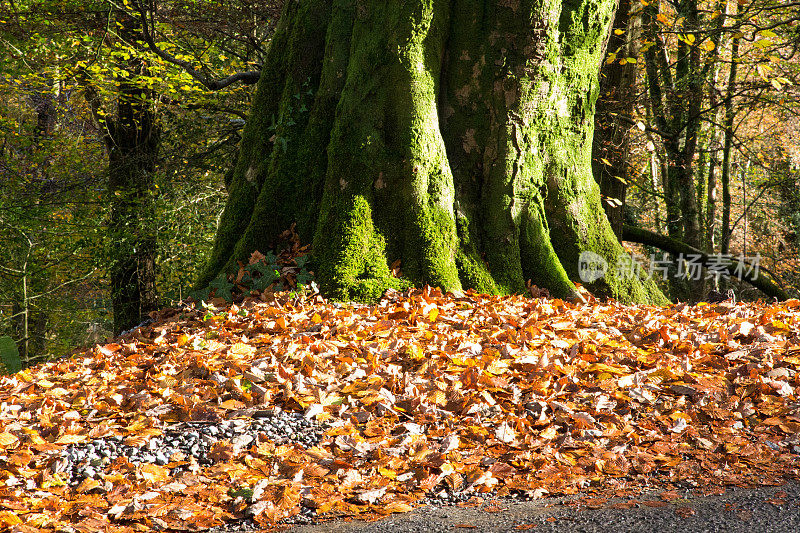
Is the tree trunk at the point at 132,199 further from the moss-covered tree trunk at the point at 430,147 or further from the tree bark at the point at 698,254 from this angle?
the tree bark at the point at 698,254

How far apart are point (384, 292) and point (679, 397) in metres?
2.25

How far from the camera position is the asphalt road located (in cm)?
214

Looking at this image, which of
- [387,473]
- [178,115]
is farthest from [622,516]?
[178,115]

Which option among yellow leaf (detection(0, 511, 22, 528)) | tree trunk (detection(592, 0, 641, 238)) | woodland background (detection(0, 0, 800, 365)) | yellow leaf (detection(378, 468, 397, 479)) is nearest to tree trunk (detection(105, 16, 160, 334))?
woodland background (detection(0, 0, 800, 365))

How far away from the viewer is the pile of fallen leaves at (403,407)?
8.29 feet

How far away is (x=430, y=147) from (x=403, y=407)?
252cm

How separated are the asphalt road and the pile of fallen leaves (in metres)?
0.11

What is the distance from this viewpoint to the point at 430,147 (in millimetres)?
5020

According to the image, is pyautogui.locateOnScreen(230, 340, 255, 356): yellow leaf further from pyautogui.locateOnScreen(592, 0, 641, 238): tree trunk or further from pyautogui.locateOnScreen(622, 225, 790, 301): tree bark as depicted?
pyautogui.locateOnScreen(622, 225, 790, 301): tree bark

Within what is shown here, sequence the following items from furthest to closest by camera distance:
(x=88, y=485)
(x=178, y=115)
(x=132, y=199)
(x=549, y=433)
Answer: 1. (x=178, y=115)
2. (x=132, y=199)
3. (x=549, y=433)
4. (x=88, y=485)

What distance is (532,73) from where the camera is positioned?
5.27 m

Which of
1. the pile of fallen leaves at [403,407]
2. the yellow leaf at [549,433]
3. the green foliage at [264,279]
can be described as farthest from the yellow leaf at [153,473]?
the green foliage at [264,279]

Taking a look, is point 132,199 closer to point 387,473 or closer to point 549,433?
point 387,473

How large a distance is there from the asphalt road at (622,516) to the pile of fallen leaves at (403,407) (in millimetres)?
108
